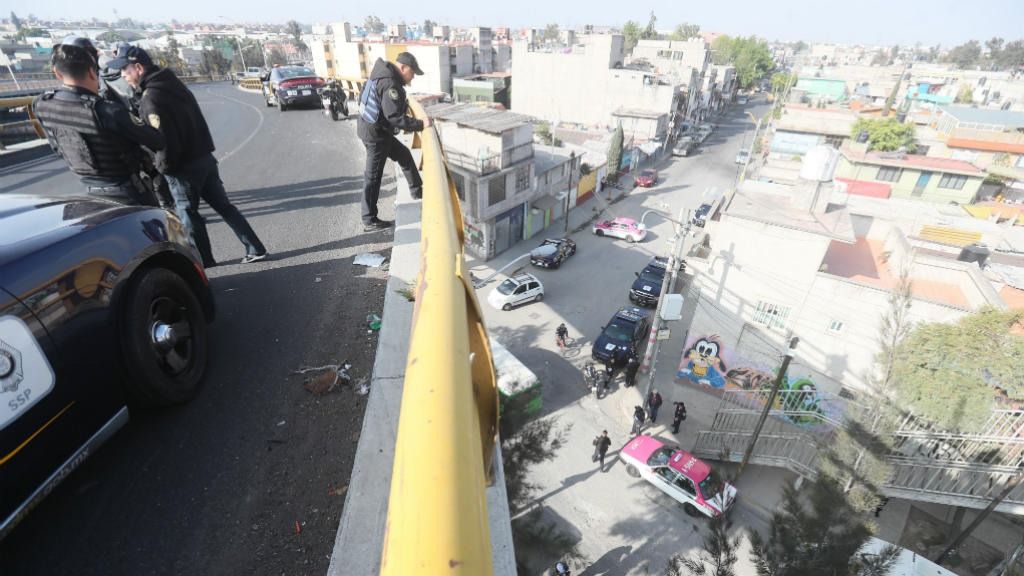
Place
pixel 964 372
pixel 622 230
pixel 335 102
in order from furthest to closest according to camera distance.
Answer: pixel 622 230, pixel 335 102, pixel 964 372

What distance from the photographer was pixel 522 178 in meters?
25.4

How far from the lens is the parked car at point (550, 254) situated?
2573 centimetres

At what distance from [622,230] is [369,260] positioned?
2786cm

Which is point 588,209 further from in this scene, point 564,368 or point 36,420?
point 36,420

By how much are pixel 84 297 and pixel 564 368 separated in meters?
17.1

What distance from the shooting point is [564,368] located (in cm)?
1816

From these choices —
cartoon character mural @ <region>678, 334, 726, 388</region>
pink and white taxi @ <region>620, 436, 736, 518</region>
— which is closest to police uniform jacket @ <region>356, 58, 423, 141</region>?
pink and white taxi @ <region>620, 436, 736, 518</region>

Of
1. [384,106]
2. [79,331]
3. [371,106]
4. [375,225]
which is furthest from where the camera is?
[375,225]

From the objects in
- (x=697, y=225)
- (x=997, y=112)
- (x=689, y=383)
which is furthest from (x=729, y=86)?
(x=689, y=383)

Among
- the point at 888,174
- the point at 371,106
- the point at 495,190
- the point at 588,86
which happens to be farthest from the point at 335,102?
the point at 588,86

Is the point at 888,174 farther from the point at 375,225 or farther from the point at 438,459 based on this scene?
the point at 438,459

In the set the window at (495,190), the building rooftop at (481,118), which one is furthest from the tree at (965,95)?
the window at (495,190)

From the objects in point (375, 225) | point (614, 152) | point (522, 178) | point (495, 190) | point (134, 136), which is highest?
point (134, 136)

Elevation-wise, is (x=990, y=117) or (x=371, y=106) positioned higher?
(x=371, y=106)
